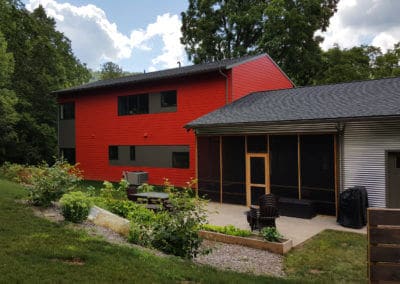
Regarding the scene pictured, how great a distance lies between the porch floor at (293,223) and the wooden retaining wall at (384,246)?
4.88 meters

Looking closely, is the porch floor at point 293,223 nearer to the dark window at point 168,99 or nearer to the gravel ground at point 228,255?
the gravel ground at point 228,255

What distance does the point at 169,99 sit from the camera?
1870cm

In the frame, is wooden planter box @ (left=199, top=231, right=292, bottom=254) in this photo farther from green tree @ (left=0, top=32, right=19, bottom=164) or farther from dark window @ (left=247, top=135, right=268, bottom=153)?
green tree @ (left=0, top=32, right=19, bottom=164)

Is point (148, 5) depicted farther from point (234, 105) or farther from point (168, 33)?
point (168, 33)

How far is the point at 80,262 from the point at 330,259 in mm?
4981

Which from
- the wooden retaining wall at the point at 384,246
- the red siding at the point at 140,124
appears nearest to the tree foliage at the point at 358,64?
the red siding at the point at 140,124

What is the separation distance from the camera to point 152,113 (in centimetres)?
1933

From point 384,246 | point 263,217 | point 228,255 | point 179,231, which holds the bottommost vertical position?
point 228,255


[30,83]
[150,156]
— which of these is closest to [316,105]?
[150,156]

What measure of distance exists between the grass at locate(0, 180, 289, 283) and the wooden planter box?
2377 millimetres

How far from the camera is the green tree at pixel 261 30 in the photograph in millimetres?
27688

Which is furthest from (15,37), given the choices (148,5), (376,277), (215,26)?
(376,277)

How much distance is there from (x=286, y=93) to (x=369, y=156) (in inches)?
233

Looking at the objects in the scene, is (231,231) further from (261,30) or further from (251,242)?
(261,30)
